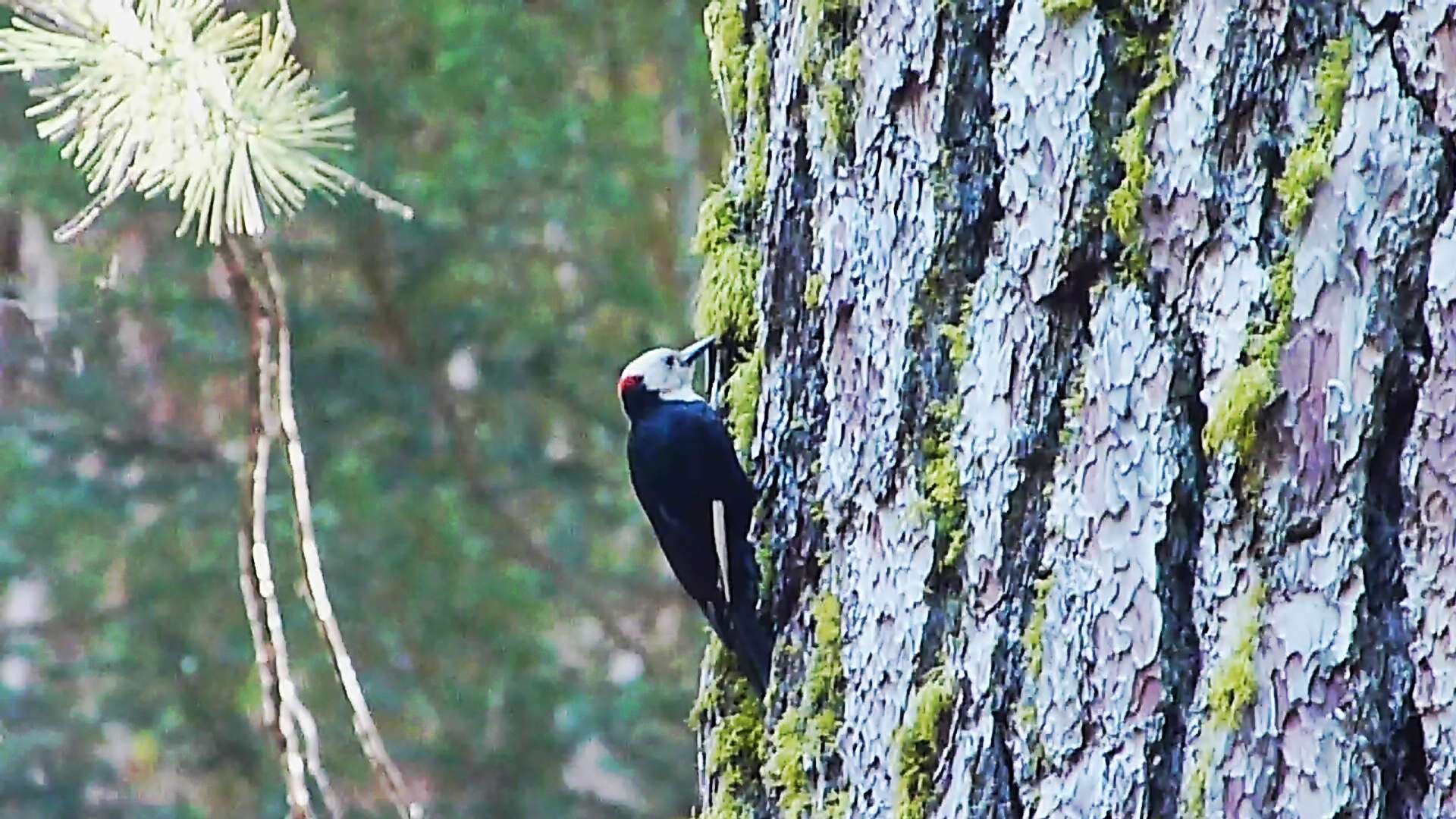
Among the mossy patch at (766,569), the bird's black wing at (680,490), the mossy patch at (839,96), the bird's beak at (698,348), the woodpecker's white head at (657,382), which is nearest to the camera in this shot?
the mossy patch at (839,96)

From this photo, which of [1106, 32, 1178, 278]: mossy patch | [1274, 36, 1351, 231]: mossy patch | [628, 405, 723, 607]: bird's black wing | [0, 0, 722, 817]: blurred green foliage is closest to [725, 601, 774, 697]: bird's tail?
[628, 405, 723, 607]: bird's black wing

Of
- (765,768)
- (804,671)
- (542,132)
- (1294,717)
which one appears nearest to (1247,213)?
(1294,717)

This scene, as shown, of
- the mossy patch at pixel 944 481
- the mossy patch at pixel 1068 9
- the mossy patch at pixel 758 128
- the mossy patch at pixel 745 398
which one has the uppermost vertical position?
the mossy patch at pixel 758 128

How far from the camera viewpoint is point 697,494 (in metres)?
2.58

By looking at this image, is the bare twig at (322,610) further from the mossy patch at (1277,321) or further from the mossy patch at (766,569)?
the mossy patch at (1277,321)

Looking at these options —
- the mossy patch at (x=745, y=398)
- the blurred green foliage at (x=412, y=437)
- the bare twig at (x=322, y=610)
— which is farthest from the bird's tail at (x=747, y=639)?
the blurred green foliage at (x=412, y=437)

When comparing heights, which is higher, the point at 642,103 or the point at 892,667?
the point at 642,103

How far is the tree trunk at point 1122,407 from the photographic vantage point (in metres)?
1.28

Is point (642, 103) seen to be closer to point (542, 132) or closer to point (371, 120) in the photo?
point (542, 132)

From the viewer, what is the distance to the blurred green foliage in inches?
198

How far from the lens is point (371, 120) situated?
5.04 metres

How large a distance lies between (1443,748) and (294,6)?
4.42 metres

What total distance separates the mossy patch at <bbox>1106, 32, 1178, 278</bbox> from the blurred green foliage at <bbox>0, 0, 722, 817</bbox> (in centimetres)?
360

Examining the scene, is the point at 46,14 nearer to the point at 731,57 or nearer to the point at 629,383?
the point at 731,57
